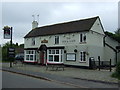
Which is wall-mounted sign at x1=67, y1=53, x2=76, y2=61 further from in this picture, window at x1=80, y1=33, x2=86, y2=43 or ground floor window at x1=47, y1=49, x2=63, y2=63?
window at x1=80, y1=33, x2=86, y2=43

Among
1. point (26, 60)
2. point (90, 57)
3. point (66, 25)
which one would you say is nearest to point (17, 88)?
point (90, 57)

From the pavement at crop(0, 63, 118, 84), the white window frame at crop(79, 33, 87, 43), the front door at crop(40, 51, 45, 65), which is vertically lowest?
the pavement at crop(0, 63, 118, 84)

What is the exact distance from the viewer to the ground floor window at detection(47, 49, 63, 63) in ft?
97.6

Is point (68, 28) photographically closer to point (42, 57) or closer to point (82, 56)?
point (82, 56)

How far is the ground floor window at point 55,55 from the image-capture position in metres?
29.7

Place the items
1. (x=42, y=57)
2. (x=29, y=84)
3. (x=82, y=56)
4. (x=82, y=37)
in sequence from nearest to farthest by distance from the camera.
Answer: (x=29, y=84), (x=82, y=56), (x=82, y=37), (x=42, y=57)

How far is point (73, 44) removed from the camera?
28.7 metres

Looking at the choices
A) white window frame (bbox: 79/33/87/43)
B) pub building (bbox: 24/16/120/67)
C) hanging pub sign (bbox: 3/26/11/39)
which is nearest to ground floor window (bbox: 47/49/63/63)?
pub building (bbox: 24/16/120/67)

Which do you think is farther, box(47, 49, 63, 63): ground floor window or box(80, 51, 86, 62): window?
box(47, 49, 63, 63): ground floor window

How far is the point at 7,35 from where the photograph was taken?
27062mm

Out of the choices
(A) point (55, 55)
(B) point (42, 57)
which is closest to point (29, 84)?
(A) point (55, 55)

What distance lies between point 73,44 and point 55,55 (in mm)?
3544

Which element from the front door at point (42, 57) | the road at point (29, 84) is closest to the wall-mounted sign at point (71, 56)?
the front door at point (42, 57)

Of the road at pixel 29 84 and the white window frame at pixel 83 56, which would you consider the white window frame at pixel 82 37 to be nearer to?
the white window frame at pixel 83 56
